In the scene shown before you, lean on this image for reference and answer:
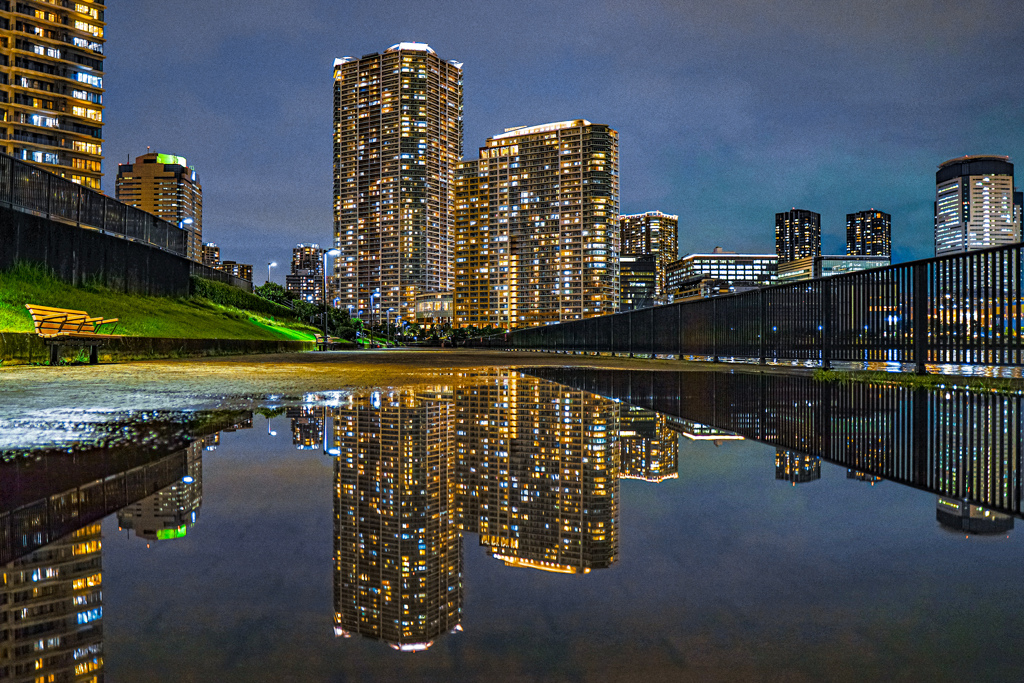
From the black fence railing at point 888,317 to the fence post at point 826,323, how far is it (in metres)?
0.02

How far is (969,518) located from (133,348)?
19683mm

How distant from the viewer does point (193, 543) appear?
87.7 inches

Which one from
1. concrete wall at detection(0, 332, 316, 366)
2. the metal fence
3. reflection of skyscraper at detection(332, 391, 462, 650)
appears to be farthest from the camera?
the metal fence

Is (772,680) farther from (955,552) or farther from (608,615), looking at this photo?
(955,552)

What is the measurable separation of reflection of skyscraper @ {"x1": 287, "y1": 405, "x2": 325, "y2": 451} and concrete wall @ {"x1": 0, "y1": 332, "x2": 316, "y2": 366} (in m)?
11.2

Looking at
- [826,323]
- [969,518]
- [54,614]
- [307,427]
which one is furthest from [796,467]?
[826,323]

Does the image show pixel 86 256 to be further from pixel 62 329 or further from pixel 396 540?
pixel 396 540

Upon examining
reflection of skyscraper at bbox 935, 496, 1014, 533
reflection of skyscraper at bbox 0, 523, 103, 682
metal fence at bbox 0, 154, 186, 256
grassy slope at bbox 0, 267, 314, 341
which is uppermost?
metal fence at bbox 0, 154, 186, 256

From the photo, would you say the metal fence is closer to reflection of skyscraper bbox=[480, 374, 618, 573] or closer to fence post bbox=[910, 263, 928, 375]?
reflection of skyscraper bbox=[480, 374, 618, 573]

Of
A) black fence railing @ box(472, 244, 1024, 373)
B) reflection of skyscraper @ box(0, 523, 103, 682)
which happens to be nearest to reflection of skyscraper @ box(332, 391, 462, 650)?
reflection of skyscraper @ box(0, 523, 103, 682)

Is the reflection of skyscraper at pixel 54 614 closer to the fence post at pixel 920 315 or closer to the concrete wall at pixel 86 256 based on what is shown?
the fence post at pixel 920 315

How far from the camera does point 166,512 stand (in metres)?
2.59

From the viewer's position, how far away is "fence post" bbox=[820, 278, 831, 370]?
478 inches

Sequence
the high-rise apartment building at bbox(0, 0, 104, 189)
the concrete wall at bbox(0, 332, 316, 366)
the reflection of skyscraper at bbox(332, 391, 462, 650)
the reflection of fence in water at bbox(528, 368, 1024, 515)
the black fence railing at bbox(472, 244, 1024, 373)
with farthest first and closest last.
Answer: the high-rise apartment building at bbox(0, 0, 104, 189), the concrete wall at bbox(0, 332, 316, 366), the black fence railing at bbox(472, 244, 1024, 373), the reflection of fence in water at bbox(528, 368, 1024, 515), the reflection of skyscraper at bbox(332, 391, 462, 650)
